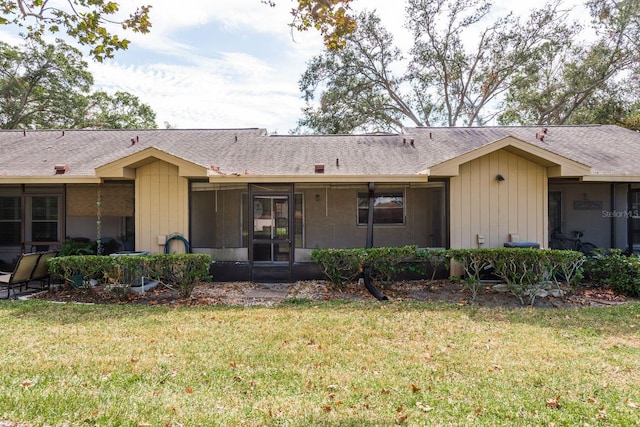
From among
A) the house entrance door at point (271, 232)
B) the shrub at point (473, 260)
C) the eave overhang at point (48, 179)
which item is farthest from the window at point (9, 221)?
the shrub at point (473, 260)

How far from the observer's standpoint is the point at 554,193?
1099 centimetres

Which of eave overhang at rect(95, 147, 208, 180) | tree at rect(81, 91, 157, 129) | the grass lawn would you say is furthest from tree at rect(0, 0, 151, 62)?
tree at rect(81, 91, 157, 129)

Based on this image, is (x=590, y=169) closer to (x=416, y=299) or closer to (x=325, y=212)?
(x=416, y=299)

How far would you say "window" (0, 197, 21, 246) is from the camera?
11148mm

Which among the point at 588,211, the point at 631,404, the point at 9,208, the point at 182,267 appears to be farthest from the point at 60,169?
the point at 588,211

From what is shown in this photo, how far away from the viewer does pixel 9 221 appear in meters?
11.2

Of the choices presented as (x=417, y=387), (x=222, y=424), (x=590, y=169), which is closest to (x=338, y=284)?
(x=417, y=387)

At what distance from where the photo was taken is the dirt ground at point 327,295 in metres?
7.25

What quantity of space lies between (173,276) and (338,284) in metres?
3.32

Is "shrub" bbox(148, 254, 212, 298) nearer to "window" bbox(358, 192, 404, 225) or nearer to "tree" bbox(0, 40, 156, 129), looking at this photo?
"window" bbox(358, 192, 404, 225)

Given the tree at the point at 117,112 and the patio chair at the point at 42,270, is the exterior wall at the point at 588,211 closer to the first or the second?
the patio chair at the point at 42,270

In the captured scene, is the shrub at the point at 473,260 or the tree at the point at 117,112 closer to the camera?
the shrub at the point at 473,260

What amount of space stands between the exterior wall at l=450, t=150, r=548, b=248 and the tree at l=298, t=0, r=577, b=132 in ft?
55.3

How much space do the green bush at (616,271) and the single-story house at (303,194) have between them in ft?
3.72
